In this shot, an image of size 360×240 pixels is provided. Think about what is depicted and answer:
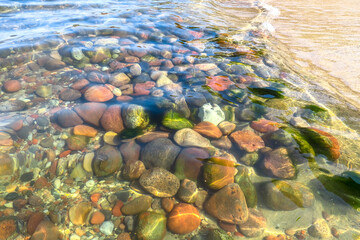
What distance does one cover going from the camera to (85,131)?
3102 mm

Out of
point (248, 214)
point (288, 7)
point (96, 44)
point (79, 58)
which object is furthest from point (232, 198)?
point (288, 7)

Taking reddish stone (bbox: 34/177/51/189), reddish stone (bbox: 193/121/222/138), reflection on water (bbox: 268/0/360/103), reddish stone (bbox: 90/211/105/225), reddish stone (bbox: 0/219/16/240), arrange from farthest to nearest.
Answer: reflection on water (bbox: 268/0/360/103), reddish stone (bbox: 193/121/222/138), reddish stone (bbox: 34/177/51/189), reddish stone (bbox: 90/211/105/225), reddish stone (bbox: 0/219/16/240)

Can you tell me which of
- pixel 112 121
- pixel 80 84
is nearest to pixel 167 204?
pixel 112 121

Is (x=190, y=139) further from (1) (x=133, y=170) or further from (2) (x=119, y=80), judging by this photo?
(2) (x=119, y=80)

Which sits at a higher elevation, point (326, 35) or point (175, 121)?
point (326, 35)

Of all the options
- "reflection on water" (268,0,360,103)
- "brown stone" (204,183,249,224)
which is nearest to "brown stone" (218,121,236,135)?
"brown stone" (204,183,249,224)

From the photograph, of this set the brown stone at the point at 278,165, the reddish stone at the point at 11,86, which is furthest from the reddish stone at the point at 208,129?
the reddish stone at the point at 11,86

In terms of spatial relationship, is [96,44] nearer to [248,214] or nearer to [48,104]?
[48,104]

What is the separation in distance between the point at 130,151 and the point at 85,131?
0.87m

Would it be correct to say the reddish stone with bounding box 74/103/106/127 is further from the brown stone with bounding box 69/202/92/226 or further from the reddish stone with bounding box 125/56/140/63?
the reddish stone with bounding box 125/56/140/63

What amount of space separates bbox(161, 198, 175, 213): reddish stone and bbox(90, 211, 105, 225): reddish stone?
0.68 metres

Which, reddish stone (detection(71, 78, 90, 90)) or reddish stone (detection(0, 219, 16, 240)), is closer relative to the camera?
reddish stone (detection(0, 219, 16, 240))

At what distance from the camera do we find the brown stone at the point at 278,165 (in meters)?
2.51

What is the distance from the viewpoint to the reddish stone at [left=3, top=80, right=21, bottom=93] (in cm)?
368
